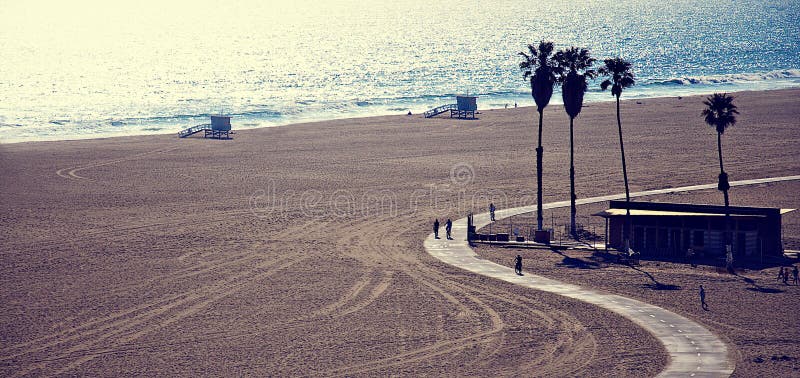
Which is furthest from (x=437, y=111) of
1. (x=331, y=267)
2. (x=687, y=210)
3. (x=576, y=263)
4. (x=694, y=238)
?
(x=331, y=267)

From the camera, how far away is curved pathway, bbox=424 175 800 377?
3431 centimetres

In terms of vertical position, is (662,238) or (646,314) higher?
(662,238)

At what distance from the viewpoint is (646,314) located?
40.6 metres

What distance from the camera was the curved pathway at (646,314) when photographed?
3431 centimetres

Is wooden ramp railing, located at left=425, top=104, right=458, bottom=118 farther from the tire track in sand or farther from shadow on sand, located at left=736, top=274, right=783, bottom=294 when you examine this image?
shadow on sand, located at left=736, top=274, right=783, bottom=294

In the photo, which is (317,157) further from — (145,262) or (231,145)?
(145,262)

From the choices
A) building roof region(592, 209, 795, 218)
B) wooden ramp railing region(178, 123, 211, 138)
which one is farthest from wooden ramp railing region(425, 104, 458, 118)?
building roof region(592, 209, 795, 218)

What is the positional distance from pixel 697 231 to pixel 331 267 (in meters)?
18.5

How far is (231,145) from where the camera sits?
323ft

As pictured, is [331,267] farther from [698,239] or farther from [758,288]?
[758,288]

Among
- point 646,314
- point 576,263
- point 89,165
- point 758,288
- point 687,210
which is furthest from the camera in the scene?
point 89,165

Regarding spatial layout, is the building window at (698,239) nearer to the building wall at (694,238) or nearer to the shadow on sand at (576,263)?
the building wall at (694,238)

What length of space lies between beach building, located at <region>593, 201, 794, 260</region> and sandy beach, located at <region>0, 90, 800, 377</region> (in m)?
2.85

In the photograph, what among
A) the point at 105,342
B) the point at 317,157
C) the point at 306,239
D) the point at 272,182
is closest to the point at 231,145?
the point at 317,157
